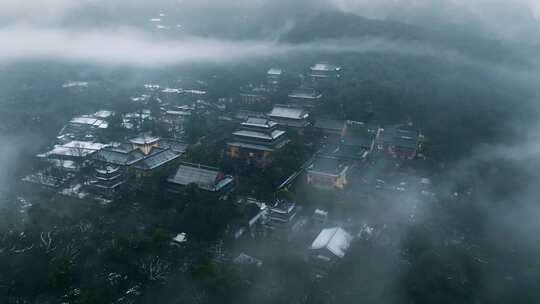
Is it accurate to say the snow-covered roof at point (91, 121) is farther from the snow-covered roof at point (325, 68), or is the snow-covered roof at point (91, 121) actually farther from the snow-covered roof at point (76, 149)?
the snow-covered roof at point (325, 68)

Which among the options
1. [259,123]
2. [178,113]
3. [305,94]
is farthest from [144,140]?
[305,94]

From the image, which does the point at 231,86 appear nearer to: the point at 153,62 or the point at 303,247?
the point at 153,62

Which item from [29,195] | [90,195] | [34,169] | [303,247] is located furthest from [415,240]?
[34,169]

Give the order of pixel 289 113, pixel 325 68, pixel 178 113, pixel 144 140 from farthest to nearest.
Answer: pixel 325 68, pixel 178 113, pixel 289 113, pixel 144 140

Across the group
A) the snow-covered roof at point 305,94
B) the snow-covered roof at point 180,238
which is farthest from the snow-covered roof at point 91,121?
the snow-covered roof at point 180,238

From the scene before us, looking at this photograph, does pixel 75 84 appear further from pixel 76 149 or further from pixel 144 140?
pixel 144 140
